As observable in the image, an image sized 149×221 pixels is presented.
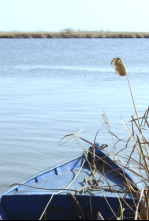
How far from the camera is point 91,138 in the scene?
7410 mm

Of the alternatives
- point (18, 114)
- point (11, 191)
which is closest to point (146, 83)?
point (18, 114)

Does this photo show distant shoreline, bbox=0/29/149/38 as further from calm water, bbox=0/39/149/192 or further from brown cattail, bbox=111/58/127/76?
brown cattail, bbox=111/58/127/76

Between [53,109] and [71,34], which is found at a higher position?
[71,34]

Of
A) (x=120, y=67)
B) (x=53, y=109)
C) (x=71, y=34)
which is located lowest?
(x=120, y=67)

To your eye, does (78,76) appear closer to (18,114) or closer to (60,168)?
(18,114)

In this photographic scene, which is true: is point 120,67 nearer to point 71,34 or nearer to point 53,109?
point 53,109

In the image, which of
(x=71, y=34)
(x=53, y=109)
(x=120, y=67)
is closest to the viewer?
(x=120, y=67)

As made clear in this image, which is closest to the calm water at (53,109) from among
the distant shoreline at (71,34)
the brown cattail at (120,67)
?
the brown cattail at (120,67)

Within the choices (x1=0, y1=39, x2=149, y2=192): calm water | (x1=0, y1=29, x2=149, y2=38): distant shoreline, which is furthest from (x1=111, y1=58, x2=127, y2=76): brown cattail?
(x1=0, y1=29, x2=149, y2=38): distant shoreline

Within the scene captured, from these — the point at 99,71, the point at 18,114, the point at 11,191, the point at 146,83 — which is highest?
the point at 99,71

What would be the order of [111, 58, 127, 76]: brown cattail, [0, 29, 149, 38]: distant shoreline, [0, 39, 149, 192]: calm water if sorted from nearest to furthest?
1. [111, 58, 127, 76]: brown cattail
2. [0, 39, 149, 192]: calm water
3. [0, 29, 149, 38]: distant shoreline

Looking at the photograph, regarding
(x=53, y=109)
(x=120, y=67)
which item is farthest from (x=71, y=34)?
(x=120, y=67)

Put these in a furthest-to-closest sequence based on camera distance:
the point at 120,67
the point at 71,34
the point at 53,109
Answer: the point at 71,34
the point at 53,109
the point at 120,67

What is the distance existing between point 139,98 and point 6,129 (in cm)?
377
